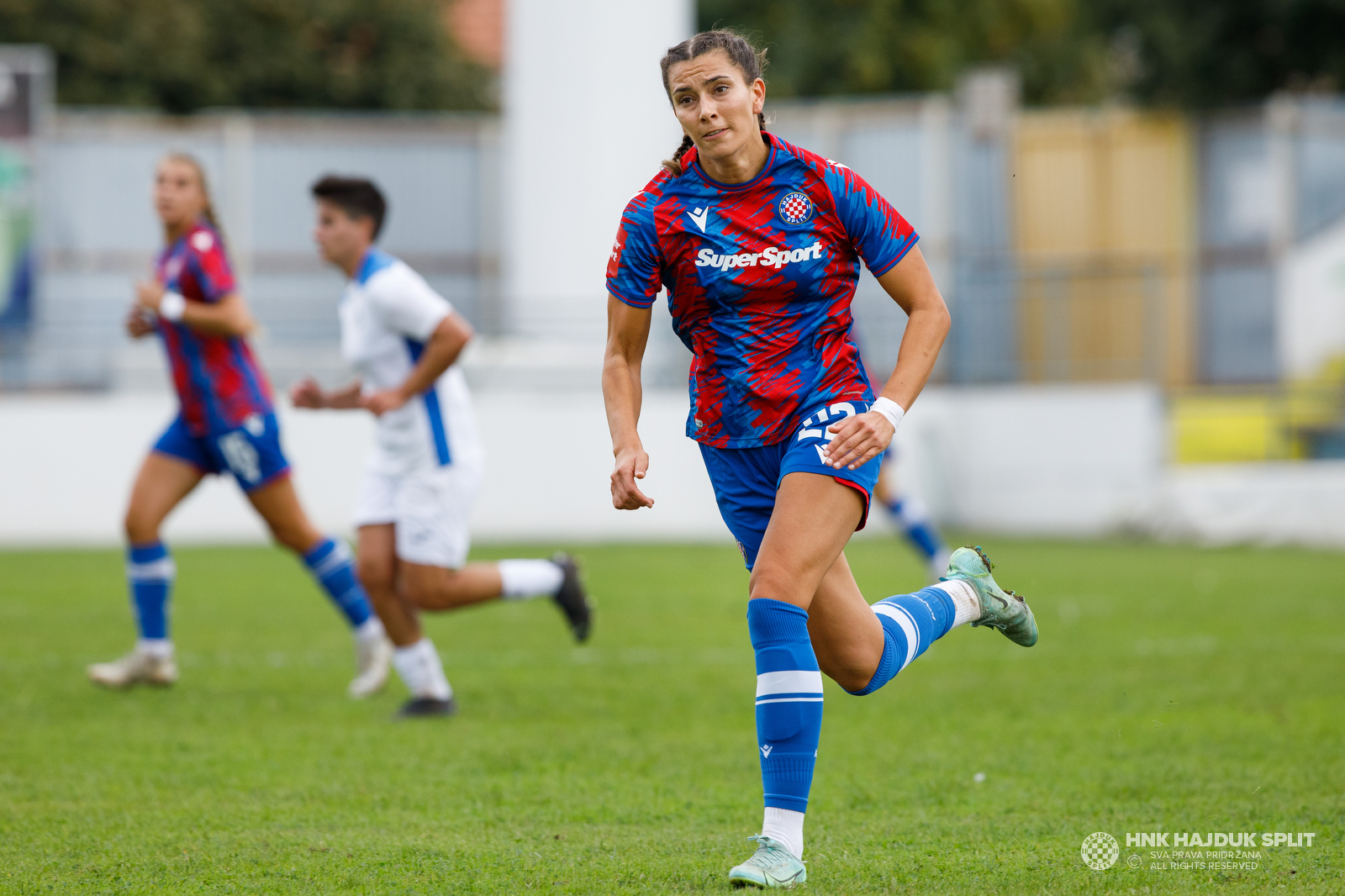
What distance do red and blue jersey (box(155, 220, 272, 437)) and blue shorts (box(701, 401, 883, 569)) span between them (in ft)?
12.5

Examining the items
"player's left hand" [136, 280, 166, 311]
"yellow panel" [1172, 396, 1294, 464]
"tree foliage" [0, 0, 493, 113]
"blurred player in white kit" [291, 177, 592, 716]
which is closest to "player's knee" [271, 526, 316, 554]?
"blurred player in white kit" [291, 177, 592, 716]

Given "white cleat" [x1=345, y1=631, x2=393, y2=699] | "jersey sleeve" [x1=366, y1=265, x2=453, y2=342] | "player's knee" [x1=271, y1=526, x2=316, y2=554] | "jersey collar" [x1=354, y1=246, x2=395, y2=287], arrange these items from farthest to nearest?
"player's knee" [x1=271, y1=526, x2=316, y2=554] < "white cleat" [x1=345, y1=631, x2=393, y2=699] < "jersey collar" [x1=354, y1=246, x2=395, y2=287] < "jersey sleeve" [x1=366, y1=265, x2=453, y2=342]

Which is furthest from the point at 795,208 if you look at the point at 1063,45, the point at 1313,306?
the point at 1063,45

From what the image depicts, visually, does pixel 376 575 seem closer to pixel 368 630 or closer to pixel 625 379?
pixel 368 630

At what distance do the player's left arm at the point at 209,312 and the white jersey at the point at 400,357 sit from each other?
2.45 feet

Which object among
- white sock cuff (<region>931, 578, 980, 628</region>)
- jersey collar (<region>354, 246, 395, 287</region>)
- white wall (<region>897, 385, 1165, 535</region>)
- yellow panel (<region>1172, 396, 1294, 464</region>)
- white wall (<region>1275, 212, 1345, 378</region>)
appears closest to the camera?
white sock cuff (<region>931, 578, 980, 628</region>)

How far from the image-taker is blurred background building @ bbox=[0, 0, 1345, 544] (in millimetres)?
18656

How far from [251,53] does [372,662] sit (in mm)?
25502

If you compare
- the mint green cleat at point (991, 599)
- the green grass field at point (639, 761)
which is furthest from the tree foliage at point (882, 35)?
the mint green cleat at point (991, 599)

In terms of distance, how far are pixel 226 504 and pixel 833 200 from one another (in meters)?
15.5

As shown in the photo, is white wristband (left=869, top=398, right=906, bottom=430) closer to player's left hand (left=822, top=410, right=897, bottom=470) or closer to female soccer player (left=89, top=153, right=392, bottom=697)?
player's left hand (left=822, top=410, right=897, bottom=470)

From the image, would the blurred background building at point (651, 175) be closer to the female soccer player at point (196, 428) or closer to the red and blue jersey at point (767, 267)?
the female soccer player at point (196, 428)

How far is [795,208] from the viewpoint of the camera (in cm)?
432

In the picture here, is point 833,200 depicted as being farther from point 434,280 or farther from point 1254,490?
point 434,280
